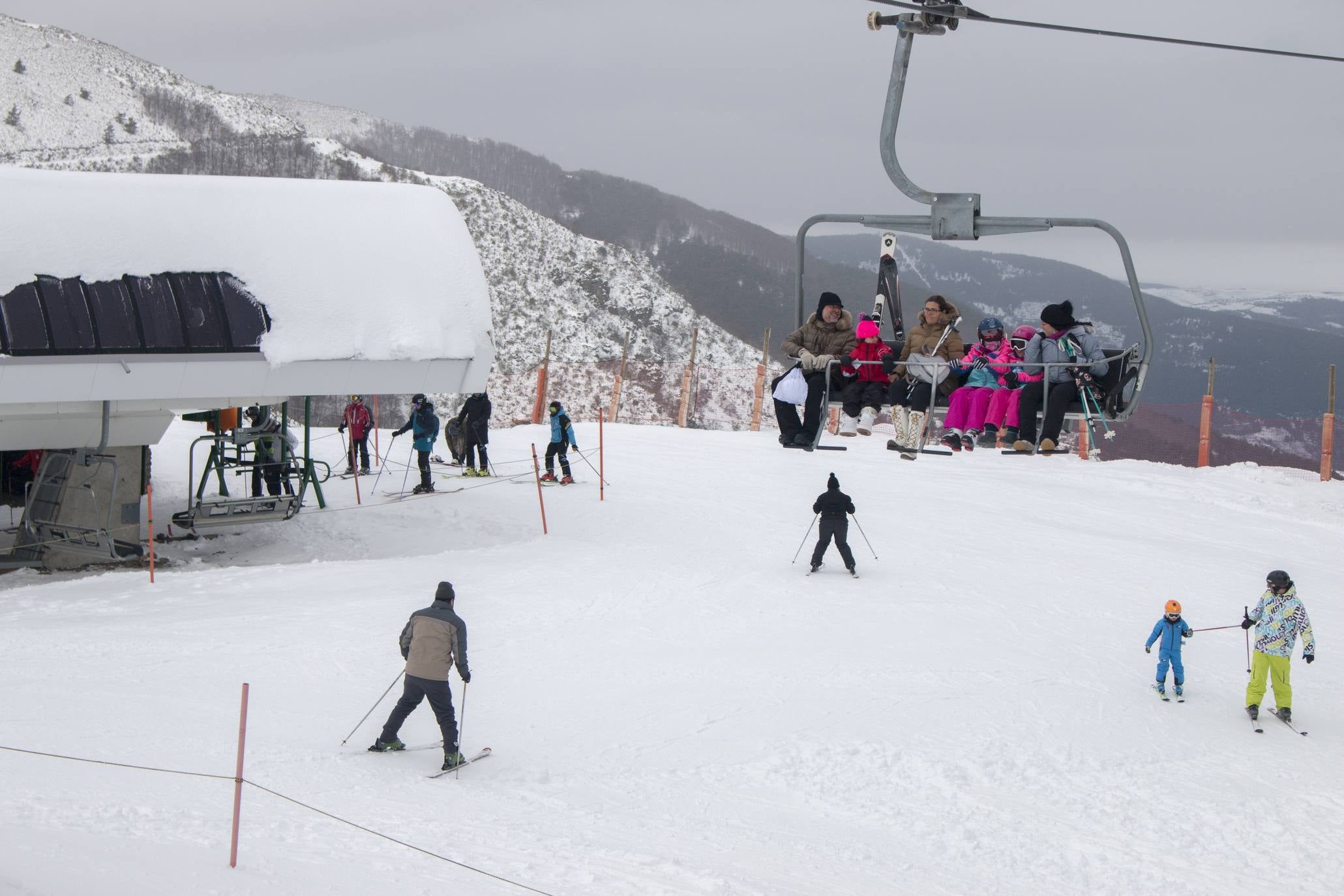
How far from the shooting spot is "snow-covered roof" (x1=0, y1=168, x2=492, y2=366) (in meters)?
18.0

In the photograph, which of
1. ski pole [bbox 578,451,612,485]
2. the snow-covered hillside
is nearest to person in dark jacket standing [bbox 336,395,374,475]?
ski pole [bbox 578,451,612,485]

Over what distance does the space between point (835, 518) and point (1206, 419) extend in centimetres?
1452

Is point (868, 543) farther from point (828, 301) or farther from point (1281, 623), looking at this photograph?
point (828, 301)

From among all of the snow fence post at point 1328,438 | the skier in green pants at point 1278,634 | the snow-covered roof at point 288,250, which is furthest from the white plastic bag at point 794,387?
the snow fence post at point 1328,438

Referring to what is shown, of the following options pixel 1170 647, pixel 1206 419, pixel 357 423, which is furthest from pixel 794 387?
pixel 1206 419

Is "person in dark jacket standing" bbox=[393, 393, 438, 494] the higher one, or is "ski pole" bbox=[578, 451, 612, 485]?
"person in dark jacket standing" bbox=[393, 393, 438, 494]

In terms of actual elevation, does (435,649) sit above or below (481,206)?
below

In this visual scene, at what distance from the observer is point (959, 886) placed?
966 centimetres

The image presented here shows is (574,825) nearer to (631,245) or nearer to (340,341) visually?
(340,341)

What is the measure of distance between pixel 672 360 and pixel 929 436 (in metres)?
46.9

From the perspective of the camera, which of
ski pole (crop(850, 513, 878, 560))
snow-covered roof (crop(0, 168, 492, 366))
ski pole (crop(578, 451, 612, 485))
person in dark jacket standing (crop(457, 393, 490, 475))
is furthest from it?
person in dark jacket standing (crop(457, 393, 490, 475))

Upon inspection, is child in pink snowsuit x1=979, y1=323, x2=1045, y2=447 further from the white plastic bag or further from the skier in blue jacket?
the skier in blue jacket

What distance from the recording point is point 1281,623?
1292 centimetres

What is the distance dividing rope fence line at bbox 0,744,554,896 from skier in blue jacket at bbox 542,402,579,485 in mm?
14582
